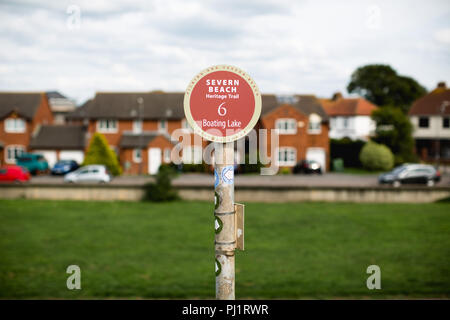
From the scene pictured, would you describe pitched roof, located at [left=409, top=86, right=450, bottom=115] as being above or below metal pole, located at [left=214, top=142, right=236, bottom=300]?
above

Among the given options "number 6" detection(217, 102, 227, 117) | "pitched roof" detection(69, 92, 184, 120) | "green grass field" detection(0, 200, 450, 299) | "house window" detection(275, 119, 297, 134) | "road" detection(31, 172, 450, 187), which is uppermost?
"pitched roof" detection(69, 92, 184, 120)

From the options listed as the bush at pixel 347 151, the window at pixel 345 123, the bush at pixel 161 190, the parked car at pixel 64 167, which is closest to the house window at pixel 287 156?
the bush at pixel 347 151

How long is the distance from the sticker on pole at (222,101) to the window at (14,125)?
166 ft

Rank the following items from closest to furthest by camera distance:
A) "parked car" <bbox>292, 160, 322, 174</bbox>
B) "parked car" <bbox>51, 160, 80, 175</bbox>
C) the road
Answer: the road < "parked car" <bbox>292, 160, 322, 174</bbox> < "parked car" <bbox>51, 160, 80, 175</bbox>

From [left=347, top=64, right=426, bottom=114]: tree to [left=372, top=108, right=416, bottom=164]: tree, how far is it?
1134 inches

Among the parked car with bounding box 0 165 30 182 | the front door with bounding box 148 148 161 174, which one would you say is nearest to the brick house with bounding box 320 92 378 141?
the front door with bounding box 148 148 161 174

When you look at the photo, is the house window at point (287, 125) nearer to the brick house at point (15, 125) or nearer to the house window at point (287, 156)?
the house window at point (287, 156)

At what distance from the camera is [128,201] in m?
28.9

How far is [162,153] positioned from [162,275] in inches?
1284

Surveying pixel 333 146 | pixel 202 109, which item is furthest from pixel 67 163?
pixel 202 109

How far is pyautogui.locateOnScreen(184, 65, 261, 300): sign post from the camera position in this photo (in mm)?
3061

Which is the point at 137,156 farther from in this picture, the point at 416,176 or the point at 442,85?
the point at 442,85

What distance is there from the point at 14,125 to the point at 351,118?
48014 mm

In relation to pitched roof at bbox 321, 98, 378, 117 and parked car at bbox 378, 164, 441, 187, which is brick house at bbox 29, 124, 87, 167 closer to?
Result: parked car at bbox 378, 164, 441, 187
